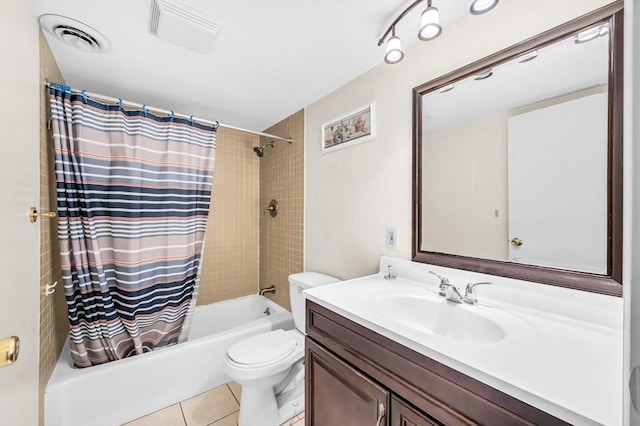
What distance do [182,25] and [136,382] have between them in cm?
197

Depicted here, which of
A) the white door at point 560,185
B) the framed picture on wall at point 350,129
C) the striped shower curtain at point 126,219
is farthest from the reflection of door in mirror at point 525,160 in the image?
the striped shower curtain at point 126,219

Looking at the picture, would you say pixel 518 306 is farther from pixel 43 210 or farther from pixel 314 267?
pixel 43 210

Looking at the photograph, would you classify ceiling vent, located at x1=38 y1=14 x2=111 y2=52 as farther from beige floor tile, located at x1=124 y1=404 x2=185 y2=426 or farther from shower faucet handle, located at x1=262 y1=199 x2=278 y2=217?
beige floor tile, located at x1=124 y1=404 x2=185 y2=426

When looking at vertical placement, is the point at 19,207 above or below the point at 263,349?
above

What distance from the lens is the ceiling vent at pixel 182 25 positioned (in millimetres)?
1125

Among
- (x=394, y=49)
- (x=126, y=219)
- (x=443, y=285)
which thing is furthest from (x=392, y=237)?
(x=126, y=219)

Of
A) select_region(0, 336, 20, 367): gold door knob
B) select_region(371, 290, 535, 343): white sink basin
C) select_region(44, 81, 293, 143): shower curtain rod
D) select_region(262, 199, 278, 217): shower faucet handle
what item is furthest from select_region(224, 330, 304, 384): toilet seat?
select_region(44, 81, 293, 143): shower curtain rod

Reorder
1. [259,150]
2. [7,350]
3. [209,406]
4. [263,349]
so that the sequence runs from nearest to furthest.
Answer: [7,350], [263,349], [209,406], [259,150]

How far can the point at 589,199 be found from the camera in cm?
84

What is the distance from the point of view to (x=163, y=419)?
151 centimetres

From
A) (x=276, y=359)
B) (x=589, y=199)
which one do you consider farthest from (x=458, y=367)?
(x=276, y=359)

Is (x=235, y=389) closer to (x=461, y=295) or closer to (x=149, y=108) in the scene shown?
(x=461, y=295)

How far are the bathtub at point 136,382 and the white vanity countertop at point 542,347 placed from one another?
3.66ft

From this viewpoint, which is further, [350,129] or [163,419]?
[350,129]
